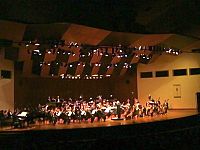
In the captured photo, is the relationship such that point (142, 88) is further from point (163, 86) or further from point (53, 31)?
point (53, 31)

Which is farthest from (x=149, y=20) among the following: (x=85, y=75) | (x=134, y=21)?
(x=85, y=75)

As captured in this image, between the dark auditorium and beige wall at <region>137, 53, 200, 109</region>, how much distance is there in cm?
5

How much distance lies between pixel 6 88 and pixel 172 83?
29.8 feet

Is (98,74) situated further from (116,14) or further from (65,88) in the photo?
(116,14)

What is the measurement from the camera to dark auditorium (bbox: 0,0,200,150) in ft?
30.8

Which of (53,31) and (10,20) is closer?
(10,20)

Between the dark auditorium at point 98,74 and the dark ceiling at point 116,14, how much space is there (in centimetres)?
4

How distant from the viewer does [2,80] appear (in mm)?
14727

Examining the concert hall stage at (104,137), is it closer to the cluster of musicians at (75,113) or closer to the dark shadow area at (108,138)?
the dark shadow area at (108,138)

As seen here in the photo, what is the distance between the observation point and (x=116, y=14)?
15.2m

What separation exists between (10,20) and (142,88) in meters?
10.4

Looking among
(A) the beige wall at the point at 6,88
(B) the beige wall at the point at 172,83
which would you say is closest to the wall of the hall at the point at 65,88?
(A) the beige wall at the point at 6,88

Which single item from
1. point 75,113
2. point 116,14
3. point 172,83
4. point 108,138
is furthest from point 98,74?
point 108,138

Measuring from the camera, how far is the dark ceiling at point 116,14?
1282cm
